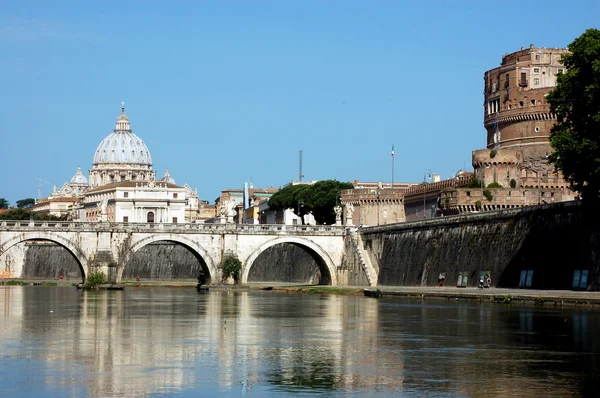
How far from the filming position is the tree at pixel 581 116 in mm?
57812

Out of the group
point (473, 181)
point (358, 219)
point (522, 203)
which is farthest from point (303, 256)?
point (522, 203)

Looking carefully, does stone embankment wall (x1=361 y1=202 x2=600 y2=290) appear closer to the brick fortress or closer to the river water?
the brick fortress

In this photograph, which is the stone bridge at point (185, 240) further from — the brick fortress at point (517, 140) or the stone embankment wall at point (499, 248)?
the brick fortress at point (517, 140)

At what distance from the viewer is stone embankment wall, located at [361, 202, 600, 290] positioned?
202 feet

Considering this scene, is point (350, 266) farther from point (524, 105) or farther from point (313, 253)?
point (524, 105)

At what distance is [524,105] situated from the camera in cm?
11650

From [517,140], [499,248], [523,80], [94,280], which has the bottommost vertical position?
[94,280]

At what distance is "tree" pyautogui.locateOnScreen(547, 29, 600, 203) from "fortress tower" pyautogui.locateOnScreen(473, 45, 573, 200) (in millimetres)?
42439

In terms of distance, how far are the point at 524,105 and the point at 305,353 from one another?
3410 inches

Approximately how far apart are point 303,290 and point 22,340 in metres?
49.0

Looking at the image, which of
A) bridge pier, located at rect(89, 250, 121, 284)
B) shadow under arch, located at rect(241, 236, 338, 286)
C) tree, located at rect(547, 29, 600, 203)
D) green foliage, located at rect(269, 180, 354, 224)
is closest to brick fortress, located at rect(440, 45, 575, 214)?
shadow under arch, located at rect(241, 236, 338, 286)

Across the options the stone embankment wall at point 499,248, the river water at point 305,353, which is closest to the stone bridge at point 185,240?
the stone embankment wall at point 499,248

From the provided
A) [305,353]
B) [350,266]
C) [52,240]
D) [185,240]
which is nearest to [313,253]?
[350,266]

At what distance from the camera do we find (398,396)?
81.6 ft
